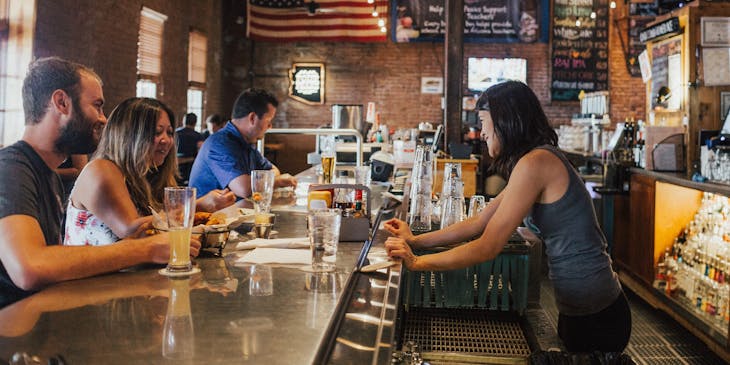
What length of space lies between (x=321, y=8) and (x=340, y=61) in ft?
3.96

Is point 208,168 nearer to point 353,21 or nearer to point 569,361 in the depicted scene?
point 569,361

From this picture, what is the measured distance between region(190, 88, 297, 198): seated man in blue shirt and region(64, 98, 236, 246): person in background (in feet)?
4.11

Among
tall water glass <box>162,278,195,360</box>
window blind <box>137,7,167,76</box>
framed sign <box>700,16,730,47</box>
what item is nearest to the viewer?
tall water glass <box>162,278,195,360</box>

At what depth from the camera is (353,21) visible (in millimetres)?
11602

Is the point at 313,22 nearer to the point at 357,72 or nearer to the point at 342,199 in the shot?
the point at 357,72

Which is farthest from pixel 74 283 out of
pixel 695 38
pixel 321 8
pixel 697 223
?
pixel 321 8

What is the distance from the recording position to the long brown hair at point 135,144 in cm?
226

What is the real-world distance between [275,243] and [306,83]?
10639mm

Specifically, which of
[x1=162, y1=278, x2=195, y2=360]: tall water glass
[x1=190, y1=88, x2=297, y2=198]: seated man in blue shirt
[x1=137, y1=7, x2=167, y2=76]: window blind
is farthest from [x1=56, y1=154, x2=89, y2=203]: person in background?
[x1=137, y1=7, x2=167, y2=76]: window blind

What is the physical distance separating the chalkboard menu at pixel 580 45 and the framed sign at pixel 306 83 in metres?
4.45

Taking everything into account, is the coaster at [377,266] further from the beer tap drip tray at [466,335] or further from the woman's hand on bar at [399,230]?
the beer tap drip tray at [466,335]

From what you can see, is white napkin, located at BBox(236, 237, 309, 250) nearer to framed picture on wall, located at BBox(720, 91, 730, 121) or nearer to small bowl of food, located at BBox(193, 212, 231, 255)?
small bowl of food, located at BBox(193, 212, 231, 255)

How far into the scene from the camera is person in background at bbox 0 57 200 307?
1453 millimetres

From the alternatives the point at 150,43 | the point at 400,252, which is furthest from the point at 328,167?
the point at 150,43
